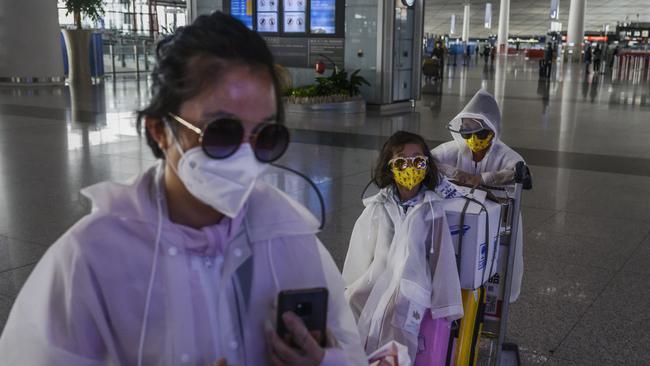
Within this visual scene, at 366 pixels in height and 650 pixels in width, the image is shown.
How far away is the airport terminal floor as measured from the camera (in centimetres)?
419

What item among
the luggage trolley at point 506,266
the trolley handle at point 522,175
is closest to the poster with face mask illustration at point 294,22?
the luggage trolley at point 506,266

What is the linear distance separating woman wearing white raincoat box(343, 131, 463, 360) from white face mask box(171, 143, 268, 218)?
174cm

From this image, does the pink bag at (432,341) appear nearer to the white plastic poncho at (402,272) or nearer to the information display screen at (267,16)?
the white plastic poncho at (402,272)

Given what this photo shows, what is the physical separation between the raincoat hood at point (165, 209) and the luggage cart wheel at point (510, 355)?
2402mm

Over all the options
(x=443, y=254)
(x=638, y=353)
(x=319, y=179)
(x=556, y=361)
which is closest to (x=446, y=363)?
(x=443, y=254)

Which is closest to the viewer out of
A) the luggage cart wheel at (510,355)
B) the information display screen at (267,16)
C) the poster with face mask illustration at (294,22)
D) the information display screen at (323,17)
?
the luggage cart wheel at (510,355)

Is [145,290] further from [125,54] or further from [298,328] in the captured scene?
[125,54]

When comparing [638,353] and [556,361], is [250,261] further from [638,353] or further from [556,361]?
[638,353]

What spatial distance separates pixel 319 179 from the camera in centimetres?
796

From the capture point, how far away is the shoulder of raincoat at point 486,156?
3.79 m

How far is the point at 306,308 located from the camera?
4.70 feet

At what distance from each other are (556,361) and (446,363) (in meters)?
0.93

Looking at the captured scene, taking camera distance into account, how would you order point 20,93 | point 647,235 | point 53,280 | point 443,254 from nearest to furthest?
point 53,280 < point 443,254 < point 647,235 < point 20,93

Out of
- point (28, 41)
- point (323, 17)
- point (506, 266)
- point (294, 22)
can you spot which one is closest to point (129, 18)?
point (28, 41)
